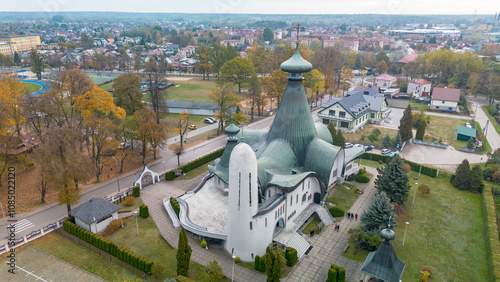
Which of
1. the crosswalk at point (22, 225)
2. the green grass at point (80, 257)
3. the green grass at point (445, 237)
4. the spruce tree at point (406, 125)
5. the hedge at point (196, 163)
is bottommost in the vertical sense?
the green grass at point (80, 257)

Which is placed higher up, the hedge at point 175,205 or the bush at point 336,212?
the hedge at point 175,205

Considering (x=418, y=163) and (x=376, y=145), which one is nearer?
(x=418, y=163)

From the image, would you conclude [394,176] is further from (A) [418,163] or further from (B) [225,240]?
(B) [225,240]

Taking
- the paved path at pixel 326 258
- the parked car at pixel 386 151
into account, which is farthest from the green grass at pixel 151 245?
the parked car at pixel 386 151

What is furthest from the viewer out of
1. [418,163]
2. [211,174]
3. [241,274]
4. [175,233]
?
[418,163]

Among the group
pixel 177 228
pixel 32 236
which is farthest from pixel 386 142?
pixel 32 236

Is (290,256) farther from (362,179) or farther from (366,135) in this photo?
(366,135)

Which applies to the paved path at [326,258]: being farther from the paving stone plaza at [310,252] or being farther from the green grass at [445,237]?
the green grass at [445,237]

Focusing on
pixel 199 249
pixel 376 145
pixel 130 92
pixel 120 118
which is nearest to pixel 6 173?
pixel 120 118
